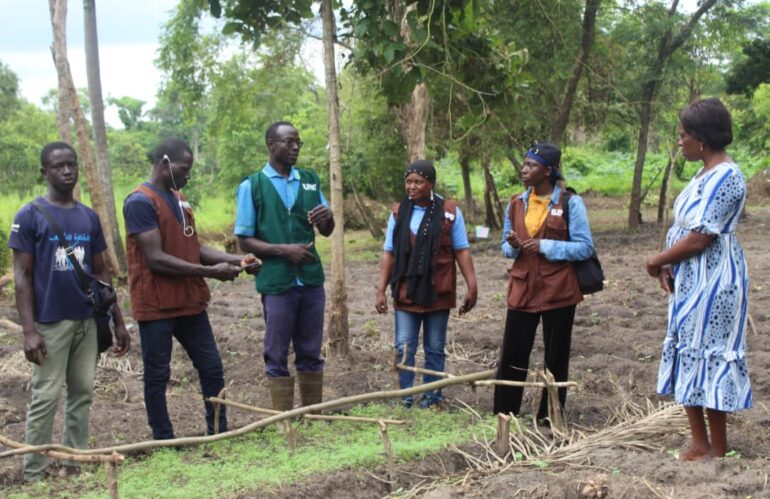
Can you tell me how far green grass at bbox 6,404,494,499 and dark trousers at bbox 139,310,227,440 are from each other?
200 mm

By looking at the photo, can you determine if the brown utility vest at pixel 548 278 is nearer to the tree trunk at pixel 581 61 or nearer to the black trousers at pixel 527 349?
the black trousers at pixel 527 349

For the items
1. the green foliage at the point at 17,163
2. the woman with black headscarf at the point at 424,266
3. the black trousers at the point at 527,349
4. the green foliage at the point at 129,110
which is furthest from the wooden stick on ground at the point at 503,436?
the green foliage at the point at 129,110

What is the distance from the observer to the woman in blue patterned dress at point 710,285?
13.1 ft

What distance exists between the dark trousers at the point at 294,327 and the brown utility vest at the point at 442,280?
58cm

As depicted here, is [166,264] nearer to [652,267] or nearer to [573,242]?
[573,242]

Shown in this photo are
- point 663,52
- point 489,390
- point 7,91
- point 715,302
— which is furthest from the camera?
point 7,91

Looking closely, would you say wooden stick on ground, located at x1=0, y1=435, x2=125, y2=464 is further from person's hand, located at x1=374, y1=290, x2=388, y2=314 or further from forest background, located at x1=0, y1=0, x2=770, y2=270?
forest background, located at x1=0, y1=0, x2=770, y2=270

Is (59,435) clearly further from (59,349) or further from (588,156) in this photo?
(588,156)

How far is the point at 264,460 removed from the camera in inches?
181

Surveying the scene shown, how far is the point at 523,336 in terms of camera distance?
535cm

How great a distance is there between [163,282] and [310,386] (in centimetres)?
126

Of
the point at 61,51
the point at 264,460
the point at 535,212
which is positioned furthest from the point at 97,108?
the point at 264,460

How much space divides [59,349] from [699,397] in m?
3.23

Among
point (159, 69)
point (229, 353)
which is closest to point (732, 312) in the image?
point (229, 353)
